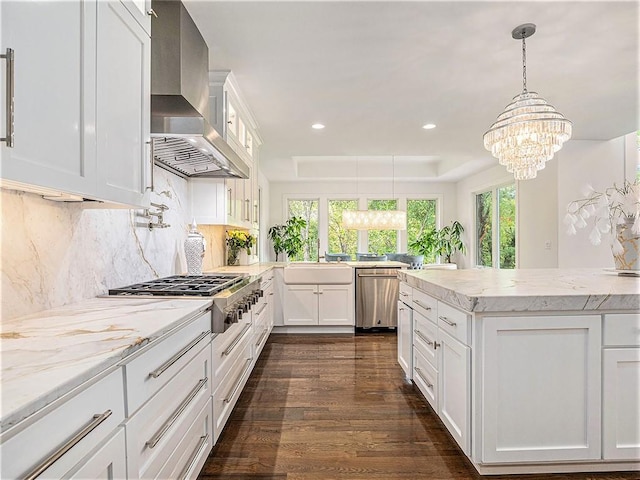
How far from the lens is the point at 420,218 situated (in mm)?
8781

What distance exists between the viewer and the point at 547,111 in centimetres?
270

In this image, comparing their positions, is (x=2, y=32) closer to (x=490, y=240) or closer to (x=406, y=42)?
(x=406, y=42)

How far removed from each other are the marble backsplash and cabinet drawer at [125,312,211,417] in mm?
562

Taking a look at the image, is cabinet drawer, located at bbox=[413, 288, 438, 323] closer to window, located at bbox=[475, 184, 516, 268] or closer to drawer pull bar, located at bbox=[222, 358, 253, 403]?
drawer pull bar, located at bbox=[222, 358, 253, 403]

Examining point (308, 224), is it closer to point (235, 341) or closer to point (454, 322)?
point (235, 341)

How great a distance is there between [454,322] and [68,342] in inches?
64.7

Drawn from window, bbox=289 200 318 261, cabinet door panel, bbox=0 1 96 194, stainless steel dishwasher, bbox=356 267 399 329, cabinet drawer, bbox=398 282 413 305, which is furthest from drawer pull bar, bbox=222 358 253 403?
window, bbox=289 200 318 261

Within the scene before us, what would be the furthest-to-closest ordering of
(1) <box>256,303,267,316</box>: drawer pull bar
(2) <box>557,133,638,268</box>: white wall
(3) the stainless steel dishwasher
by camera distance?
1. (2) <box>557,133,638,268</box>: white wall
2. (3) the stainless steel dishwasher
3. (1) <box>256,303,267,316</box>: drawer pull bar

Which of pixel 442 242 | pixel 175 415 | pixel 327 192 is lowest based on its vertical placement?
pixel 175 415

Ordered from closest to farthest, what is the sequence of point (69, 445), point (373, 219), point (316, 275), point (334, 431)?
point (69, 445)
point (334, 431)
point (316, 275)
point (373, 219)

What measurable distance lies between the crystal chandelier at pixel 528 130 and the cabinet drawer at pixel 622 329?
1498 mm

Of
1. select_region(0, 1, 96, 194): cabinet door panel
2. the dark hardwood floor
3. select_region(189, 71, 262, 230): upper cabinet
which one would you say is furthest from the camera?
select_region(189, 71, 262, 230): upper cabinet

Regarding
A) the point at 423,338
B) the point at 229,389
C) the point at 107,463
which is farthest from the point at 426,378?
the point at 107,463

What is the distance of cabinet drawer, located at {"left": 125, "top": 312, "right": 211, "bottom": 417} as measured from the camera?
43.0 inches
